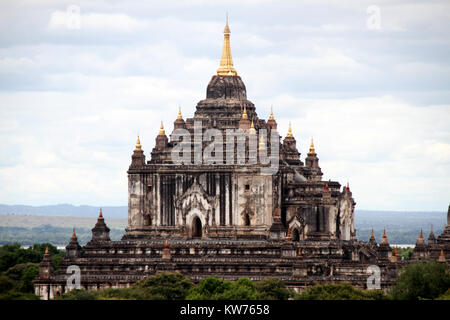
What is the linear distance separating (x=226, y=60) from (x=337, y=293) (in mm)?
28600

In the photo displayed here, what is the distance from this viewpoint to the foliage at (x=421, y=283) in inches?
3880

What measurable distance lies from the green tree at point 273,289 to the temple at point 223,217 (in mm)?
5711

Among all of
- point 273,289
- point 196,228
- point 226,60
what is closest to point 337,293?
point 273,289

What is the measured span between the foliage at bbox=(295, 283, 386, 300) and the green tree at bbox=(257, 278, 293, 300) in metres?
1.06

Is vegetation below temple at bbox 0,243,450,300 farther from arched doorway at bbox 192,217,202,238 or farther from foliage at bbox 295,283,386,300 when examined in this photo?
arched doorway at bbox 192,217,202,238

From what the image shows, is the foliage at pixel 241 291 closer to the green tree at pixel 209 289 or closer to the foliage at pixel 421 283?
the green tree at pixel 209 289

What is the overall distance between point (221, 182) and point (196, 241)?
14.9 ft

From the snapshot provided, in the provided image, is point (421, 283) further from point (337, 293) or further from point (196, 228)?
point (196, 228)

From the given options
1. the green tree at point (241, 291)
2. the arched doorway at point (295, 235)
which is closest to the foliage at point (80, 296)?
the green tree at point (241, 291)

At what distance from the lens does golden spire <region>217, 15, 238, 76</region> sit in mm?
119000

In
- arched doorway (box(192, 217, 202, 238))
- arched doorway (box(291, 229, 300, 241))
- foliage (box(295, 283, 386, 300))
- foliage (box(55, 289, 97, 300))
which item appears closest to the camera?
foliage (box(55, 289, 97, 300))

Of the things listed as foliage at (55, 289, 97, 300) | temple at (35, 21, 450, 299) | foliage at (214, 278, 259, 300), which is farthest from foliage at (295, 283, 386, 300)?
foliage at (55, 289, 97, 300)

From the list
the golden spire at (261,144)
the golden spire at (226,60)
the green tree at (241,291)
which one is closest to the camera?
the green tree at (241,291)

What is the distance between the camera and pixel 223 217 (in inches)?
4446
